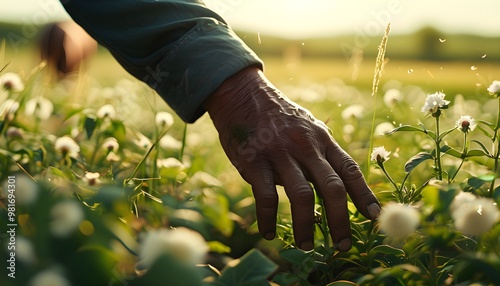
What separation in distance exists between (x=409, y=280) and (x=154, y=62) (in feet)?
2.85

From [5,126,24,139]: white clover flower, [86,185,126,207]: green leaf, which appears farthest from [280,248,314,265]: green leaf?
[5,126,24,139]: white clover flower

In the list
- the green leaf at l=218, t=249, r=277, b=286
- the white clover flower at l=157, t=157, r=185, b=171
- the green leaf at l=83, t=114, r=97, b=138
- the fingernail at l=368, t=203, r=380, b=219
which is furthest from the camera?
the green leaf at l=83, t=114, r=97, b=138

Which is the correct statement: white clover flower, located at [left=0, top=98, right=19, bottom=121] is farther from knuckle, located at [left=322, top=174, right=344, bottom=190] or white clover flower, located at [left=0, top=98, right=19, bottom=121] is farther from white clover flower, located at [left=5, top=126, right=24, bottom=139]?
knuckle, located at [left=322, top=174, right=344, bottom=190]

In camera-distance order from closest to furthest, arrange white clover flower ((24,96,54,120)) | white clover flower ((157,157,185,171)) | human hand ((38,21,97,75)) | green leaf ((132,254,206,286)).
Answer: green leaf ((132,254,206,286))
white clover flower ((157,157,185,171))
white clover flower ((24,96,54,120))
human hand ((38,21,97,75))

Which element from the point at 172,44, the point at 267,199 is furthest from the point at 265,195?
the point at 172,44

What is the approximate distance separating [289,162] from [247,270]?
16.9 inches

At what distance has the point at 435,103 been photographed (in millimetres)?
1362

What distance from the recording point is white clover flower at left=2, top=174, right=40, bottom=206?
75 centimetres

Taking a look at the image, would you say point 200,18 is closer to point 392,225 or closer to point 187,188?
point 187,188

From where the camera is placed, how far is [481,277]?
0.92 meters

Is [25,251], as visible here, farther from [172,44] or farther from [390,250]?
[172,44]

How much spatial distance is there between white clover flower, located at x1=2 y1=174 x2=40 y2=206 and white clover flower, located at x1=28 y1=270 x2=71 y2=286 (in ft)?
0.37

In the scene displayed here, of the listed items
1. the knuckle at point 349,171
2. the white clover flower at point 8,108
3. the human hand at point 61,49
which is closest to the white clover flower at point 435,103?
the knuckle at point 349,171

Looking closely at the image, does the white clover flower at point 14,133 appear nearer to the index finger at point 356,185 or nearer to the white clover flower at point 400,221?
the index finger at point 356,185
